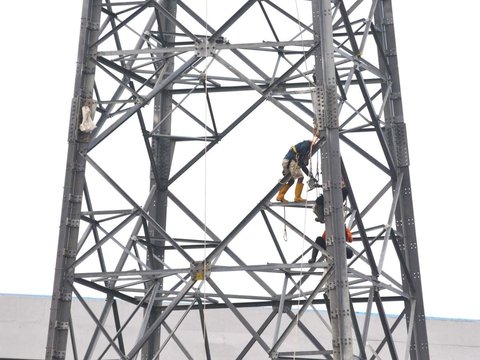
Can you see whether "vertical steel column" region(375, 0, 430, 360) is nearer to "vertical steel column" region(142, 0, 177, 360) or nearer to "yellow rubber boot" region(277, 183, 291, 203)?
"yellow rubber boot" region(277, 183, 291, 203)

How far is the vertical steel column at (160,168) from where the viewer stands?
27.2 meters

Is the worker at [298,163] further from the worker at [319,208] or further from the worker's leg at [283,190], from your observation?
the worker at [319,208]

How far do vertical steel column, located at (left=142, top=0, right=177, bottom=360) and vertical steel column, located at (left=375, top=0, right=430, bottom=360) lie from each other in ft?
17.3

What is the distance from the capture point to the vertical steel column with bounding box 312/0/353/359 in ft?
69.9

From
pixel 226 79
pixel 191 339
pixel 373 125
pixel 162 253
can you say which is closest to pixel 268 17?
pixel 226 79

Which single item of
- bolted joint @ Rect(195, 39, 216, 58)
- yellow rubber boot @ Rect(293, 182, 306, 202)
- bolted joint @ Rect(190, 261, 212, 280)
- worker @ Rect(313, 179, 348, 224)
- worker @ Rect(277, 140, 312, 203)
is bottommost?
bolted joint @ Rect(190, 261, 212, 280)

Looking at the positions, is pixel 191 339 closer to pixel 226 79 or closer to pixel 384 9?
pixel 226 79

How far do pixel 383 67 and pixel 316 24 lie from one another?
4622 mm

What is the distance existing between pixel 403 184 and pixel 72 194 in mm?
7756

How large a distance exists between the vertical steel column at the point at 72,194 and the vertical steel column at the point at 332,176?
5100 millimetres

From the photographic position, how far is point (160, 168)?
91.3ft

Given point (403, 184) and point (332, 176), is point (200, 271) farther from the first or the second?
point (403, 184)

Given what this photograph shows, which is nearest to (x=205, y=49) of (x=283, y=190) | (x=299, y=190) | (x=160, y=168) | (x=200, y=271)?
(x=283, y=190)

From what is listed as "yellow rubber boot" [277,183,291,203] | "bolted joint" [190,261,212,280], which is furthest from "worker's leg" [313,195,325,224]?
"bolted joint" [190,261,212,280]
